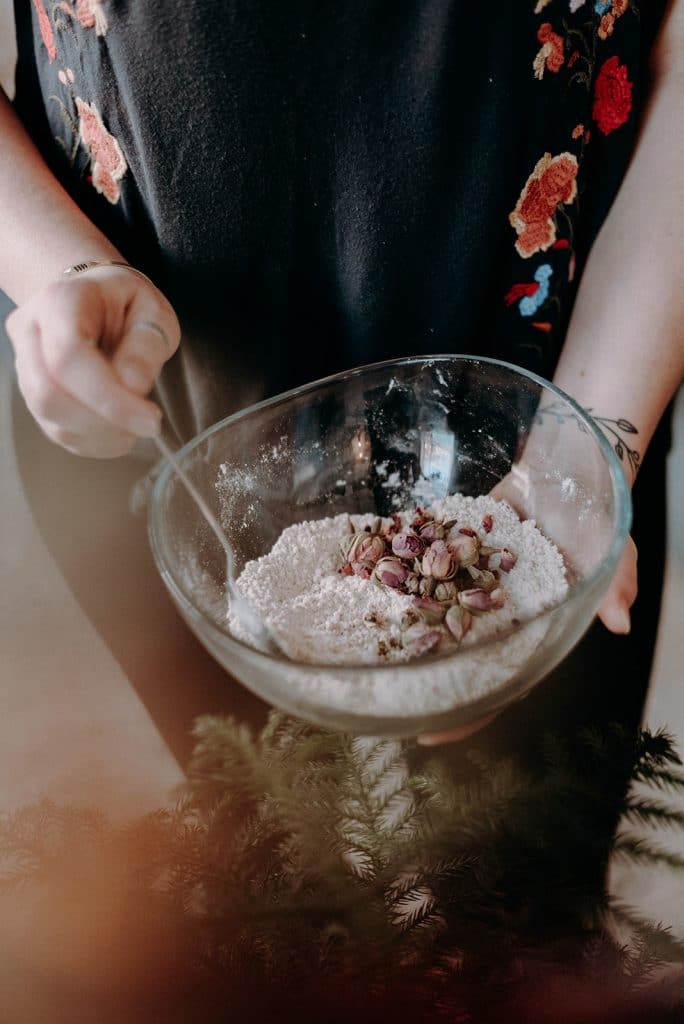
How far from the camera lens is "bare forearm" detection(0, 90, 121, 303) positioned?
1.50 feet

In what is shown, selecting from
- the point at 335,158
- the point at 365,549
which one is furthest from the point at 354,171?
the point at 365,549

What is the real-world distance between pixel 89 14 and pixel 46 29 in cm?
6

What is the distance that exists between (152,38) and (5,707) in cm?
39

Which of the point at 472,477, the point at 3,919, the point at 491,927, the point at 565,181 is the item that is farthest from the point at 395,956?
the point at 565,181

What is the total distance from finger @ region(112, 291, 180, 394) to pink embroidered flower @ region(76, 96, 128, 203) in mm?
130

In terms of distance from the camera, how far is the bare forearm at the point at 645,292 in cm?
50

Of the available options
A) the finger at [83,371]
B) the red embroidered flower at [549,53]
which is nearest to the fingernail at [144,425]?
the finger at [83,371]

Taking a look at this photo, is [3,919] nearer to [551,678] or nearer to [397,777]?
[397,777]

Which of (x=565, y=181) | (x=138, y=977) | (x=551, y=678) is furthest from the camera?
(x=565, y=181)

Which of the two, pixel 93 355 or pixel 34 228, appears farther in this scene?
pixel 34 228

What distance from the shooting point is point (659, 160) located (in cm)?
51

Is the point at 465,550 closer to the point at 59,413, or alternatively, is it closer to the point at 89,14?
the point at 59,413

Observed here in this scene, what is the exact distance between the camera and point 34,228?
467 millimetres

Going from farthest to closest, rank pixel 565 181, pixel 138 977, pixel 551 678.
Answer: pixel 565 181, pixel 551 678, pixel 138 977
